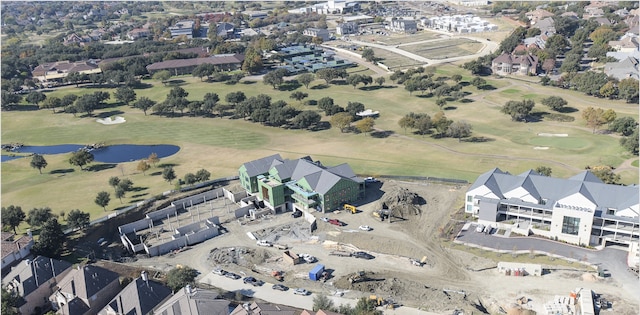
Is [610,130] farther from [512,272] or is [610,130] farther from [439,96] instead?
[512,272]

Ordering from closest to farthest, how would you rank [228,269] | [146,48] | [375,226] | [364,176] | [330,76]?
[228,269], [375,226], [364,176], [330,76], [146,48]

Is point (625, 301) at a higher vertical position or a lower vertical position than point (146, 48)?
lower

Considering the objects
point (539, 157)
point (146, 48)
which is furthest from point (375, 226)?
point (146, 48)

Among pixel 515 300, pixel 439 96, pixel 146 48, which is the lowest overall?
pixel 515 300

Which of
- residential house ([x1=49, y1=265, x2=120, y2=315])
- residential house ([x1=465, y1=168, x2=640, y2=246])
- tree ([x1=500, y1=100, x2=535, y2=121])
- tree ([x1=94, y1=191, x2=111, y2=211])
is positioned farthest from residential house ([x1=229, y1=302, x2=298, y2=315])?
tree ([x1=500, y1=100, x2=535, y2=121])

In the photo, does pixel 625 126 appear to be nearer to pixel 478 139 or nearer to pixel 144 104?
pixel 478 139

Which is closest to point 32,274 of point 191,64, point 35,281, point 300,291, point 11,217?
point 35,281

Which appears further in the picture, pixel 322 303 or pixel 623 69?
pixel 623 69
